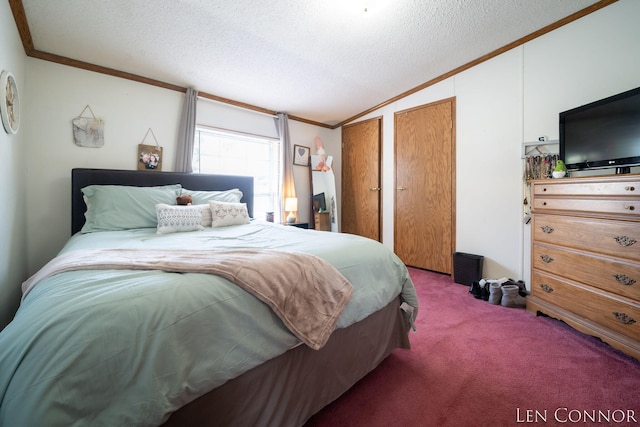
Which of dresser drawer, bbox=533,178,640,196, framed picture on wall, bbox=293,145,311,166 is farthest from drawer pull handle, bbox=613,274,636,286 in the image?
framed picture on wall, bbox=293,145,311,166

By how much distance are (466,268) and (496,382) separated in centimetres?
166

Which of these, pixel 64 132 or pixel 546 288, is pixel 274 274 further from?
pixel 64 132

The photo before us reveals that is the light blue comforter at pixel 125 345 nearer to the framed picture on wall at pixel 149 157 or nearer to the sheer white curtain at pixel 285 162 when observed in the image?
the framed picture on wall at pixel 149 157

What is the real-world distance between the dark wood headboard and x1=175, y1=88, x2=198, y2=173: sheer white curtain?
0.16 metres

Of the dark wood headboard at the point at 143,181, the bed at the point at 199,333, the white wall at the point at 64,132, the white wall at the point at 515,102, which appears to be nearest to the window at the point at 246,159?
the dark wood headboard at the point at 143,181

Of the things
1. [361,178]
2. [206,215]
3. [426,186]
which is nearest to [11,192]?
[206,215]

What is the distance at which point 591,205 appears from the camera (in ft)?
5.59

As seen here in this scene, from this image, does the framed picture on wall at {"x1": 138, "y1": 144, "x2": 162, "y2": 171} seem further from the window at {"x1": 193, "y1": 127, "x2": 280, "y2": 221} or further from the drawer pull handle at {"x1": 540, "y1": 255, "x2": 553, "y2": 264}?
the drawer pull handle at {"x1": 540, "y1": 255, "x2": 553, "y2": 264}

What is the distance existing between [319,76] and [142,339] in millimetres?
3053

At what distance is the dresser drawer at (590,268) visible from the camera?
4.93ft

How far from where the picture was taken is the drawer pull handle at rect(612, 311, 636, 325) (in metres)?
1.49

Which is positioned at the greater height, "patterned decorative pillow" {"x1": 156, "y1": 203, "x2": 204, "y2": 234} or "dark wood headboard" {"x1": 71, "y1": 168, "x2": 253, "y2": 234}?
"dark wood headboard" {"x1": 71, "y1": 168, "x2": 253, "y2": 234}

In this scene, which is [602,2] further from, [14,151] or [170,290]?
[14,151]

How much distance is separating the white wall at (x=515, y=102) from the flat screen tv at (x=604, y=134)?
0.32 metres
